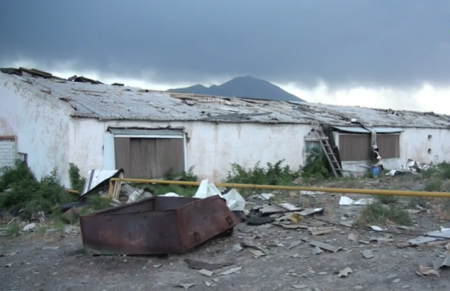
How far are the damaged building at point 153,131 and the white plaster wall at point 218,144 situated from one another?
0.09 ft

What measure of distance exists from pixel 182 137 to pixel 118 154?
234 centimetres

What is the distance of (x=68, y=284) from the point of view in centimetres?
502

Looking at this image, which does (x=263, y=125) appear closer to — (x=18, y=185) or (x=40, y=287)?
(x=18, y=185)

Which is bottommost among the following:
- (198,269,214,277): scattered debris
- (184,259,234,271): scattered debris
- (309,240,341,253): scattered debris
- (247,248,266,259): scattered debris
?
(198,269,214,277): scattered debris

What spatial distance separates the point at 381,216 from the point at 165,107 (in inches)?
400

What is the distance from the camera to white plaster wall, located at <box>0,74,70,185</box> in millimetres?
12336

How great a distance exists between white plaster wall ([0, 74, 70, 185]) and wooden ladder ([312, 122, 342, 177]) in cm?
1003

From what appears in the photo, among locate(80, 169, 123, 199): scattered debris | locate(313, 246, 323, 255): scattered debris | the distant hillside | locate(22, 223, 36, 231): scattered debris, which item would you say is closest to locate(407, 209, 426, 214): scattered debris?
locate(313, 246, 323, 255): scattered debris

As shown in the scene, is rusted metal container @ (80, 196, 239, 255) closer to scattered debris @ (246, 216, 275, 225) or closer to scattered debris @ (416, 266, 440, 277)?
scattered debris @ (246, 216, 275, 225)

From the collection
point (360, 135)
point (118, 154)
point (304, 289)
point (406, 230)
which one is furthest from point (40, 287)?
point (360, 135)

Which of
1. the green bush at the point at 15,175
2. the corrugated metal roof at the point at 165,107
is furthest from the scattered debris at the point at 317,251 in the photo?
the green bush at the point at 15,175

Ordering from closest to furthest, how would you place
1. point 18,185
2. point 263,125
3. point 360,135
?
1. point 18,185
2. point 263,125
3. point 360,135

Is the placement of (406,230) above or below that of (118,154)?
below

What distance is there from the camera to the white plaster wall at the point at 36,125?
1234cm
